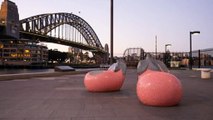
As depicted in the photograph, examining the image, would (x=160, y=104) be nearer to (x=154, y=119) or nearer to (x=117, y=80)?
(x=154, y=119)

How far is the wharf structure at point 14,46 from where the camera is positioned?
259ft

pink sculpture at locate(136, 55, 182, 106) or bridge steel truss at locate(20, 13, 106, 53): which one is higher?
bridge steel truss at locate(20, 13, 106, 53)

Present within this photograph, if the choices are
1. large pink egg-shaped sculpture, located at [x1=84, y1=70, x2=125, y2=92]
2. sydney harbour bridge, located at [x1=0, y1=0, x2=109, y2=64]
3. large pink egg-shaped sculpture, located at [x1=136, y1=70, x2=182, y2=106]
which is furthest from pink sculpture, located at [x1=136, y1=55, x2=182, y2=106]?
sydney harbour bridge, located at [x1=0, y1=0, x2=109, y2=64]

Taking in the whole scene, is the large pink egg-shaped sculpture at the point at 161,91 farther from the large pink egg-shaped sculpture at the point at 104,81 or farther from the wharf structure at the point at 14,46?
the wharf structure at the point at 14,46

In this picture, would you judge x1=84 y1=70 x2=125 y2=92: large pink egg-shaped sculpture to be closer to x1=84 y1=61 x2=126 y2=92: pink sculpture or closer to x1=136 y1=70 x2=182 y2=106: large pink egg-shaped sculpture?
x1=84 y1=61 x2=126 y2=92: pink sculpture

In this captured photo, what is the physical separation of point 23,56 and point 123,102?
3737 inches

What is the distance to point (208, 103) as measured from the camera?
856cm

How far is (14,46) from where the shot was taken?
102 m

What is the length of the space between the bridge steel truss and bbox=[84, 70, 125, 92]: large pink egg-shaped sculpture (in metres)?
77.7

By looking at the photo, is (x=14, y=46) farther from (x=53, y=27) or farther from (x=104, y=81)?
(x=104, y=81)

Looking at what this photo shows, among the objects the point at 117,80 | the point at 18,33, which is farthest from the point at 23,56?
the point at 117,80

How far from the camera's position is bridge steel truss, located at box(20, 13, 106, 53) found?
9000 centimetres

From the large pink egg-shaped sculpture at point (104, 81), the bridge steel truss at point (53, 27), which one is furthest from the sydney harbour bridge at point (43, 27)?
the large pink egg-shaped sculpture at point (104, 81)

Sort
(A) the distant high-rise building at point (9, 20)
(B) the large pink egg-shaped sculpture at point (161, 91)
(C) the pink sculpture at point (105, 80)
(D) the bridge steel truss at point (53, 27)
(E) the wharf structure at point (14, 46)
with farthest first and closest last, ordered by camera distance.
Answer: (D) the bridge steel truss at point (53, 27)
(E) the wharf structure at point (14, 46)
(A) the distant high-rise building at point (9, 20)
(C) the pink sculpture at point (105, 80)
(B) the large pink egg-shaped sculpture at point (161, 91)
